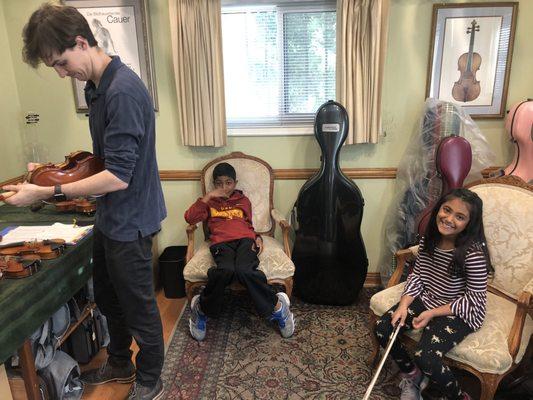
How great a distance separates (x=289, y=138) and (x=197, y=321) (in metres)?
1.26

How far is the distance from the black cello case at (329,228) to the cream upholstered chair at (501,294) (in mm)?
479

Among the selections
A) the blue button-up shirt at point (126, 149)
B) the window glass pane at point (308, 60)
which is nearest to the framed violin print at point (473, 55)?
the window glass pane at point (308, 60)

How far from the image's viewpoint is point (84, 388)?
1898 millimetres

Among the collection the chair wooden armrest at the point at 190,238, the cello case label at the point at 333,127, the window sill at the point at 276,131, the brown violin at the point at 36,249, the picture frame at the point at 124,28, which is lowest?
the chair wooden armrest at the point at 190,238

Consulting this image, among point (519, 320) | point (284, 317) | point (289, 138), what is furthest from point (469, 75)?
point (284, 317)

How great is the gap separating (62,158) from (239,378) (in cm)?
188

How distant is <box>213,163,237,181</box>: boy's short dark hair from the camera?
94.6 inches

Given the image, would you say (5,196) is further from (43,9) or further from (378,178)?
(378,178)

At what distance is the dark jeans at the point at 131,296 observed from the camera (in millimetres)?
1536

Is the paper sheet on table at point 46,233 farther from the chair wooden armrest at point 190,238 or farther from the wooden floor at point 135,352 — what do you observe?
the wooden floor at point 135,352

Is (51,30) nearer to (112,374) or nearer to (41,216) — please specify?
(41,216)

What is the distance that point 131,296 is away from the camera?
158 centimetres

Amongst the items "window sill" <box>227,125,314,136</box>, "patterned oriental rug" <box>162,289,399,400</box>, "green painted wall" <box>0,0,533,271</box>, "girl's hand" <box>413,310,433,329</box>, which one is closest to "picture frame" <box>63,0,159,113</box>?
"green painted wall" <box>0,0,533,271</box>

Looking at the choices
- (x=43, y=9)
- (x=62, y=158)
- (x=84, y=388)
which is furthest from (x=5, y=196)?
(x=62, y=158)
